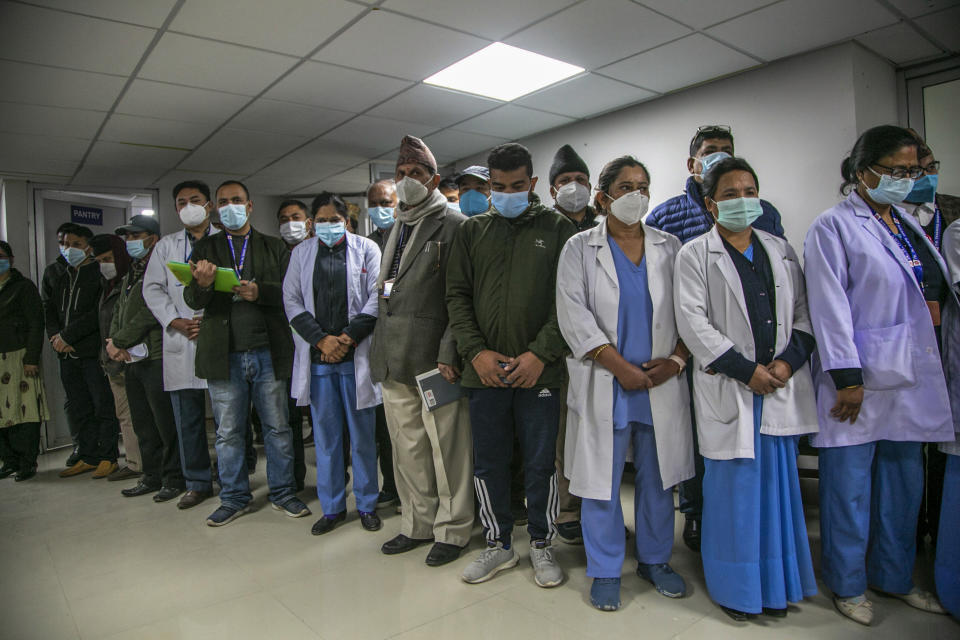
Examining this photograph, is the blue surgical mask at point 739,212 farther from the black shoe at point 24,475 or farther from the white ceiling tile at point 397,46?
the black shoe at point 24,475

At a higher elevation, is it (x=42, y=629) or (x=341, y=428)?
(x=341, y=428)

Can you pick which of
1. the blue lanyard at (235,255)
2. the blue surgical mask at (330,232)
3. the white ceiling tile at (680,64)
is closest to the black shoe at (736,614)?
the blue surgical mask at (330,232)

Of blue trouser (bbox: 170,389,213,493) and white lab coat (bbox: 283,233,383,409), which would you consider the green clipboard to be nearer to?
white lab coat (bbox: 283,233,383,409)

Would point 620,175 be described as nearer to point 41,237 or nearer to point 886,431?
point 886,431

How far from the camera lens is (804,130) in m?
3.80

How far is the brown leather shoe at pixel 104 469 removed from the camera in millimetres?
4250

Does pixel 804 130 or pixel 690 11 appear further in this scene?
pixel 804 130

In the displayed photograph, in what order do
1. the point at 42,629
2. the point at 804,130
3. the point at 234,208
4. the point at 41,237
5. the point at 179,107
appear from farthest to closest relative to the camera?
1. the point at 41,237
2. the point at 179,107
3. the point at 804,130
4. the point at 234,208
5. the point at 42,629

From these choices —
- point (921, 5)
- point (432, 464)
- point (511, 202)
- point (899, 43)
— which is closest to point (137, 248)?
point (432, 464)

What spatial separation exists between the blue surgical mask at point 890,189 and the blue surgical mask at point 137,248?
13.8ft

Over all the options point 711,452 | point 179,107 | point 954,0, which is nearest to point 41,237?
point 179,107

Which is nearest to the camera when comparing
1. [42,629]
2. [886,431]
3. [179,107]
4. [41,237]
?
[886,431]

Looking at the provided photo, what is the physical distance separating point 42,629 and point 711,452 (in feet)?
8.29

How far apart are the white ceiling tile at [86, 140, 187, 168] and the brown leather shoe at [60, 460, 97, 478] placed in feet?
8.76
